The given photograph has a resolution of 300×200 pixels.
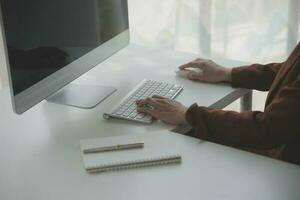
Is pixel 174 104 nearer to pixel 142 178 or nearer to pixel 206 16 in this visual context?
pixel 142 178

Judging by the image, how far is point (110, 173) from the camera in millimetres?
1242

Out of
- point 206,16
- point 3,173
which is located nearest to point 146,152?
point 3,173

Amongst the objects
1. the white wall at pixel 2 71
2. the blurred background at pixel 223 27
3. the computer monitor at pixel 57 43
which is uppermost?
the computer monitor at pixel 57 43

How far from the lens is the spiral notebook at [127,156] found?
4.13 feet

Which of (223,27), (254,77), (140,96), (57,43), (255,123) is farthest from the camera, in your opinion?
(223,27)

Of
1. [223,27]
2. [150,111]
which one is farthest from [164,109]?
[223,27]

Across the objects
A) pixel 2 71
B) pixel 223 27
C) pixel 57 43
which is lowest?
pixel 2 71

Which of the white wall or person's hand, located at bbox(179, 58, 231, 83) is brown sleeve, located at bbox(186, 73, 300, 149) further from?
the white wall

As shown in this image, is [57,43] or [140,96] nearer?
[57,43]

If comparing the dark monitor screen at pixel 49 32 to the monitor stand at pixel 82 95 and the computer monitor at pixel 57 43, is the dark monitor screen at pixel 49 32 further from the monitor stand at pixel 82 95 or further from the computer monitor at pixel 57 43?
the monitor stand at pixel 82 95

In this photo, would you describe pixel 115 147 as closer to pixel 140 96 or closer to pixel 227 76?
pixel 140 96

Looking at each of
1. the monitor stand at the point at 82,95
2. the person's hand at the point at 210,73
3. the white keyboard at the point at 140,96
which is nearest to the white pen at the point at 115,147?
the white keyboard at the point at 140,96

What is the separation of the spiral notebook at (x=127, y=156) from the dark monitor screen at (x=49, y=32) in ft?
0.81

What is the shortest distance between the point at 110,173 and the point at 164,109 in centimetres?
32
